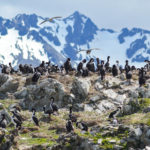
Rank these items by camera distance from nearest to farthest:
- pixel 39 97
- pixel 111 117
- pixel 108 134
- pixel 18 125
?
pixel 108 134 < pixel 18 125 < pixel 111 117 < pixel 39 97

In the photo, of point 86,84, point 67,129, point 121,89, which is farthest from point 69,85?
point 67,129

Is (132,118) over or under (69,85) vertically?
under

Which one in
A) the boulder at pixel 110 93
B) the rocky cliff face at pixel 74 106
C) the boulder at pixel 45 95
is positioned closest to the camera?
the rocky cliff face at pixel 74 106

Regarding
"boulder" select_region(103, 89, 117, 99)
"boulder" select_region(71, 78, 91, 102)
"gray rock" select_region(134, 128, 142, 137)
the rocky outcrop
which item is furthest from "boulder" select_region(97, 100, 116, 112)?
"gray rock" select_region(134, 128, 142, 137)

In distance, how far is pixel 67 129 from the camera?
30.8m

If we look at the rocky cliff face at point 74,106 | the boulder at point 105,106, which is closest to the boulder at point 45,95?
the rocky cliff face at point 74,106

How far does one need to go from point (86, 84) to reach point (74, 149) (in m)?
25.4

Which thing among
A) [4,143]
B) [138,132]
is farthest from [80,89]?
[138,132]

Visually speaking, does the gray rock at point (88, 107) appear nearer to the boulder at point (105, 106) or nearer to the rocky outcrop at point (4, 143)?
the boulder at point (105, 106)

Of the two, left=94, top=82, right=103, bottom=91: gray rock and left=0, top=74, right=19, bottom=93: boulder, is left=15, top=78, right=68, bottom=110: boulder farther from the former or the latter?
left=94, top=82, right=103, bottom=91: gray rock

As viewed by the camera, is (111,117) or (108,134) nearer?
(108,134)

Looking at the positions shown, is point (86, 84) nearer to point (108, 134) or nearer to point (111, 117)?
point (111, 117)

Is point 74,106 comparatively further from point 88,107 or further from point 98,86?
point 98,86

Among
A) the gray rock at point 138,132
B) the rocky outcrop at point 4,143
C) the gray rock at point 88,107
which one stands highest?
the gray rock at point 88,107
